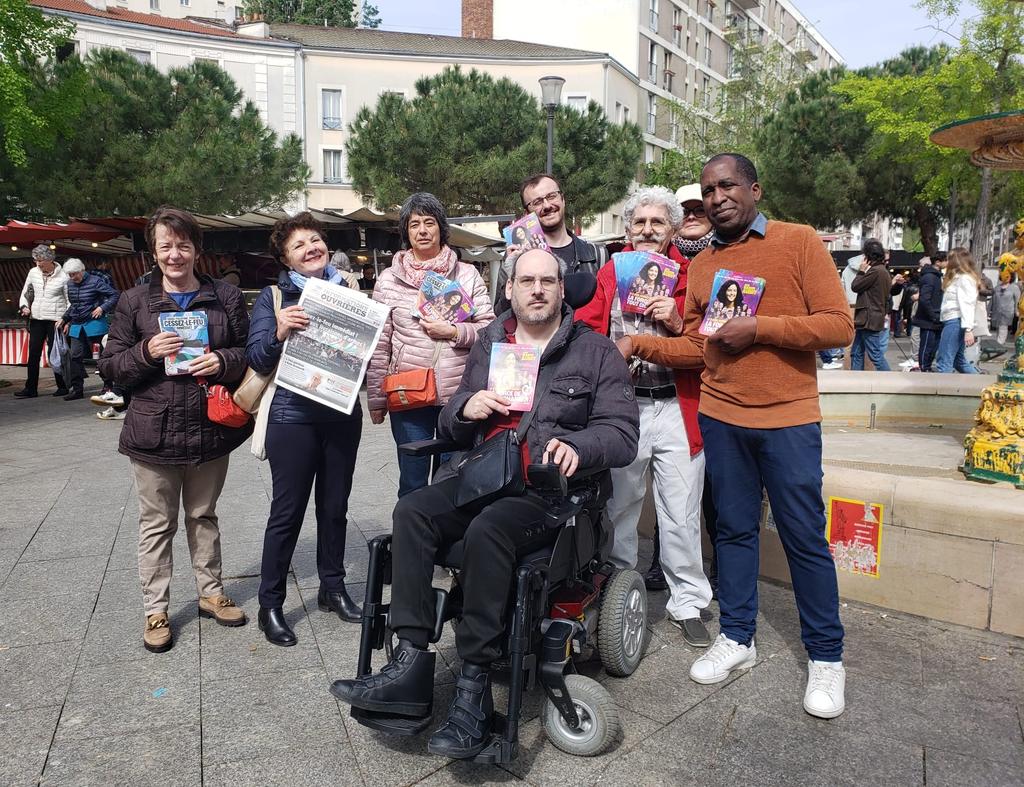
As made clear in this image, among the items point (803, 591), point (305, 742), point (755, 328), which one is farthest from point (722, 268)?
point (305, 742)

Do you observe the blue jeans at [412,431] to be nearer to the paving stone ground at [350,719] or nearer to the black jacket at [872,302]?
the paving stone ground at [350,719]

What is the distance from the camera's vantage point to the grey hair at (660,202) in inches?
150

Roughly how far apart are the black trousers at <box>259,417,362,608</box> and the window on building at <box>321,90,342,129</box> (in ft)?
131

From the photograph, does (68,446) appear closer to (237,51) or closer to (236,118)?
(236,118)

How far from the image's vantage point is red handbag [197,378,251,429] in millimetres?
3643

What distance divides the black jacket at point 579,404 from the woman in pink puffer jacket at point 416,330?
0.61 metres

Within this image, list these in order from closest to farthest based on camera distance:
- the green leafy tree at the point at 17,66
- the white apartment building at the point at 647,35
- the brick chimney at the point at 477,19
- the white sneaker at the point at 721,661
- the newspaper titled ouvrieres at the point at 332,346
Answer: the white sneaker at the point at 721,661, the newspaper titled ouvrieres at the point at 332,346, the green leafy tree at the point at 17,66, the white apartment building at the point at 647,35, the brick chimney at the point at 477,19

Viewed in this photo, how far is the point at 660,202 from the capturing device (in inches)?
150

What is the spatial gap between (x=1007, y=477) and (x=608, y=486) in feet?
9.31

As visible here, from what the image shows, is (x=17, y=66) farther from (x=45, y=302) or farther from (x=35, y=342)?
(x=35, y=342)

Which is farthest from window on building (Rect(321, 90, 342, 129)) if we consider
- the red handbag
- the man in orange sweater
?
the man in orange sweater

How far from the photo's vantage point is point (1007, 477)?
15.7 feet

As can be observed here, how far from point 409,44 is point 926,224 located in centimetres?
2682

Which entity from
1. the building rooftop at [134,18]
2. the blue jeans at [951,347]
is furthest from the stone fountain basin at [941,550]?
the building rooftop at [134,18]
